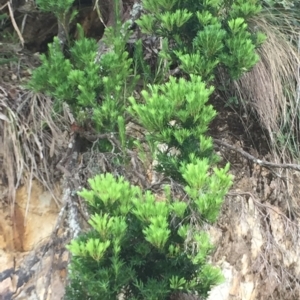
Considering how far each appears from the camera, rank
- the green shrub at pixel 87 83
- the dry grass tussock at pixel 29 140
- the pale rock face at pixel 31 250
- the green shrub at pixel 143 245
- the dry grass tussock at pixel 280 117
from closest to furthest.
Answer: the green shrub at pixel 143 245 → the green shrub at pixel 87 83 → the pale rock face at pixel 31 250 → the dry grass tussock at pixel 29 140 → the dry grass tussock at pixel 280 117

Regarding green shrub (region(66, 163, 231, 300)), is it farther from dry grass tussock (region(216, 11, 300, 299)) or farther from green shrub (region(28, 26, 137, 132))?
dry grass tussock (region(216, 11, 300, 299))

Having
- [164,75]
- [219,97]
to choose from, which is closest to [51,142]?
[164,75]

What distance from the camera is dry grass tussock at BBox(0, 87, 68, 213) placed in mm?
1771

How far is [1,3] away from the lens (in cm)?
214

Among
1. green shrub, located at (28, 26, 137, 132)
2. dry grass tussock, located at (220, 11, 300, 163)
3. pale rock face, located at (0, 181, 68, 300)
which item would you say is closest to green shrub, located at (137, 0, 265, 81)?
green shrub, located at (28, 26, 137, 132)

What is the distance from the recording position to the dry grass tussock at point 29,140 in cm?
177

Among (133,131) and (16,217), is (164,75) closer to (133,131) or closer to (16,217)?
(133,131)

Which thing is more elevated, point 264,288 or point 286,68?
point 286,68

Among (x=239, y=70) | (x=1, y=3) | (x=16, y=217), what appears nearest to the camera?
(x=239, y=70)

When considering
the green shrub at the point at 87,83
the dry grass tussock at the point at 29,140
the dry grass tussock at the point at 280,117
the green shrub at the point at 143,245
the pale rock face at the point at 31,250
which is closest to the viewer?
the green shrub at the point at 143,245

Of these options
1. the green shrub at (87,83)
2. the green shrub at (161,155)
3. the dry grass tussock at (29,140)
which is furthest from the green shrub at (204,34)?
the dry grass tussock at (29,140)

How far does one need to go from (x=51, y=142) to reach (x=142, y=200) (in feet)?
2.52

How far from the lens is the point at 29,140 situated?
1804mm

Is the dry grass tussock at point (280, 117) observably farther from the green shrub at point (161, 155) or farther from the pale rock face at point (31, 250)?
the pale rock face at point (31, 250)
